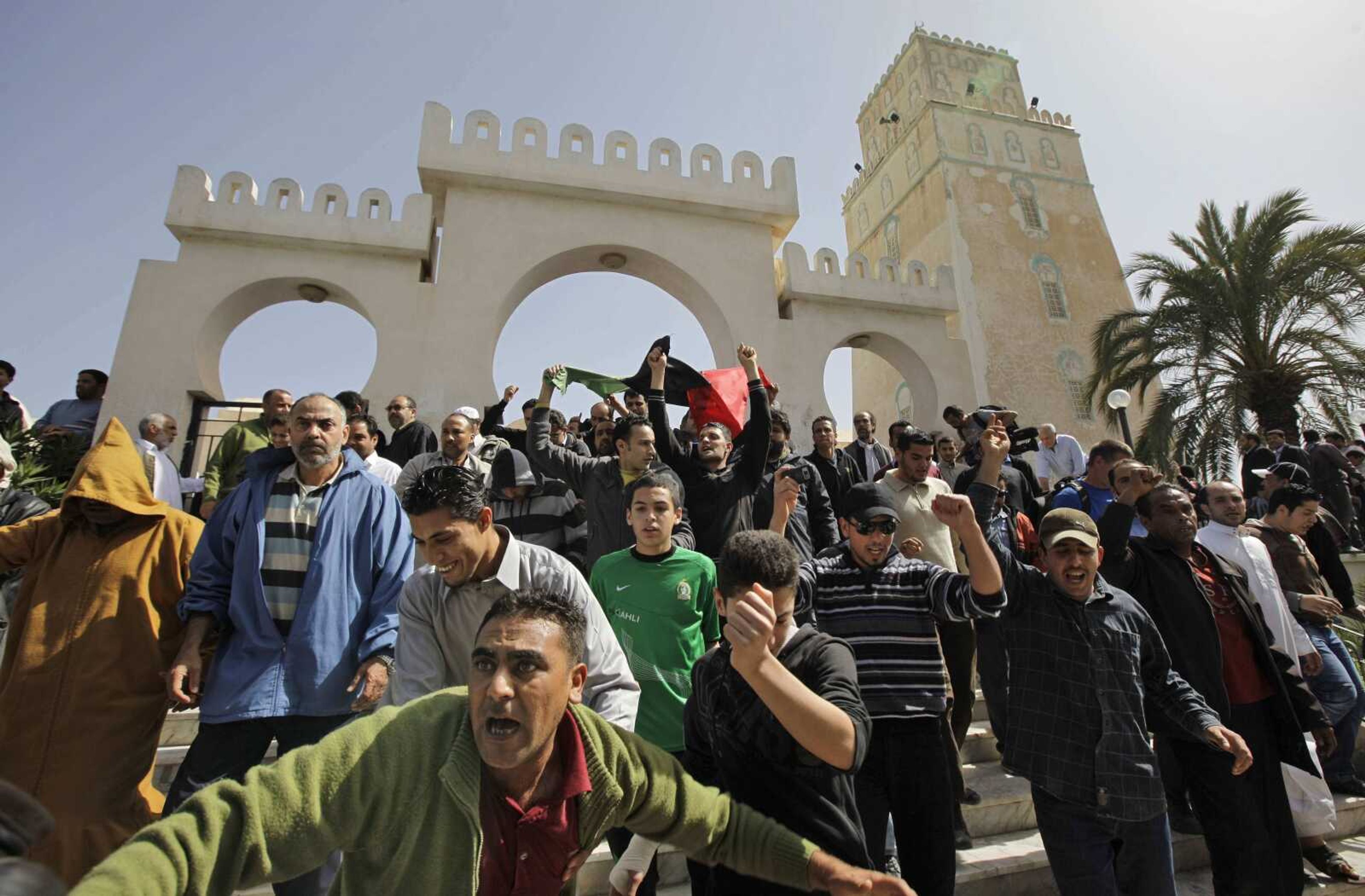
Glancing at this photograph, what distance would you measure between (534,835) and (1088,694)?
2.24 meters

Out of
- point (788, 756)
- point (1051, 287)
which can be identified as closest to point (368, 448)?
point (788, 756)

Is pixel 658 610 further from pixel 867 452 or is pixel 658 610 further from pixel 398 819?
pixel 867 452

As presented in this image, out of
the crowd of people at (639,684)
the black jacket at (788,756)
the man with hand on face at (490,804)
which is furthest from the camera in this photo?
the black jacket at (788,756)

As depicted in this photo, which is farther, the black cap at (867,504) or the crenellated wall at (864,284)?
the crenellated wall at (864,284)

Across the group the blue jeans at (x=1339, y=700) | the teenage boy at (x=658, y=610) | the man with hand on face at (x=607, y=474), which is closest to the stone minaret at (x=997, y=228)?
the blue jeans at (x=1339, y=700)

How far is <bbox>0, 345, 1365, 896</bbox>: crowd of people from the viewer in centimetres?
156

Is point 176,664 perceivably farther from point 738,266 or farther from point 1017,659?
point 738,266

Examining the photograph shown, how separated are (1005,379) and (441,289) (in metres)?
14.2

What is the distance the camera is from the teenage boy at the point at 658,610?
106 inches

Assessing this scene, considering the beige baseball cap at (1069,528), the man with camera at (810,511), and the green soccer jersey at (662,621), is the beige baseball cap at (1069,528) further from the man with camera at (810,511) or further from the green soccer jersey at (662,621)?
the man with camera at (810,511)

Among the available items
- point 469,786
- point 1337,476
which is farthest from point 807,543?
point 1337,476

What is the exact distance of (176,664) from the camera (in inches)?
99.4

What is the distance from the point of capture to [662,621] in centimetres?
279

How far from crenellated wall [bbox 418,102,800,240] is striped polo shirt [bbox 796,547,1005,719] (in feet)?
33.3
